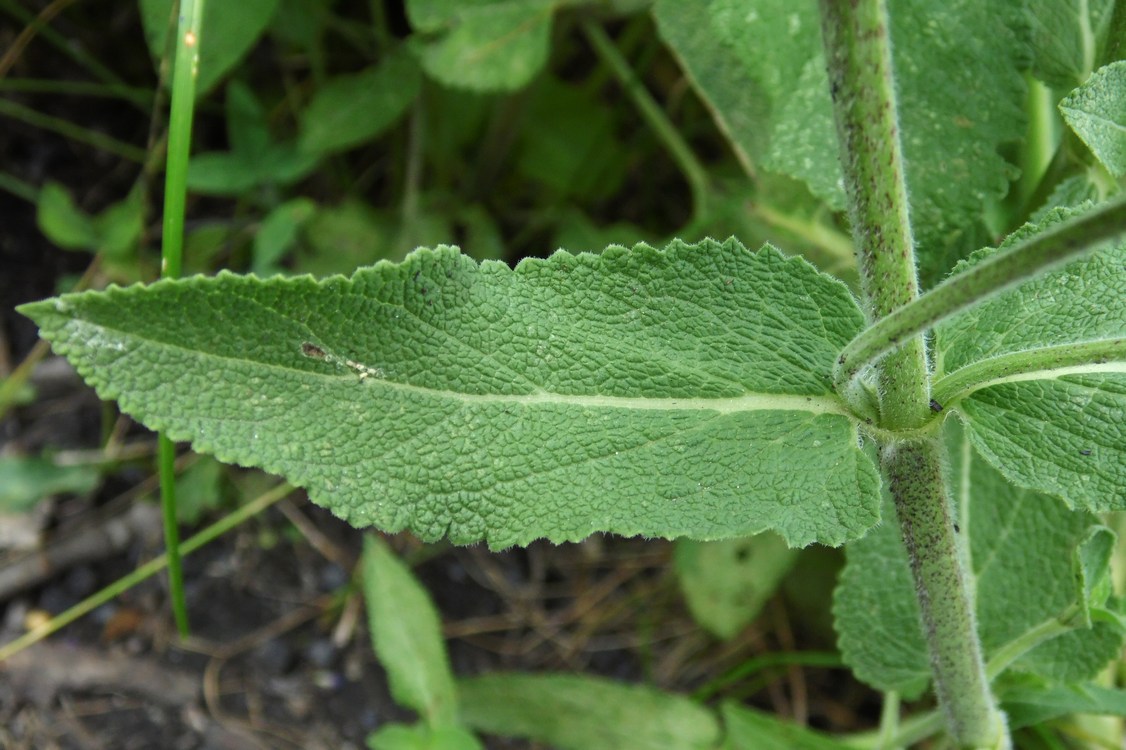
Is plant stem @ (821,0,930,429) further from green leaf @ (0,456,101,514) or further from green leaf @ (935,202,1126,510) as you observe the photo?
green leaf @ (0,456,101,514)

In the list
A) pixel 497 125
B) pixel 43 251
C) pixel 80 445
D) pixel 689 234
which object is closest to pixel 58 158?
pixel 43 251

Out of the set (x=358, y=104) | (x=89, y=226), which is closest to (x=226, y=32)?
(x=358, y=104)

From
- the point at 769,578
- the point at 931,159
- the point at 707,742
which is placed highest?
the point at 931,159

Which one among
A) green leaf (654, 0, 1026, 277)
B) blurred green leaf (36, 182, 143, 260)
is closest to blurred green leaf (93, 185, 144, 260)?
blurred green leaf (36, 182, 143, 260)

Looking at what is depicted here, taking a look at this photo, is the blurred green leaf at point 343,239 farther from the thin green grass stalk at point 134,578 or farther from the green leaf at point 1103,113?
the green leaf at point 1103,113

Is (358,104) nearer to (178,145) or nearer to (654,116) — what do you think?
(654,116)

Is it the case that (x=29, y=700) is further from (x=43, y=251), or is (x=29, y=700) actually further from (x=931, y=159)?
(x=931, y=159)
